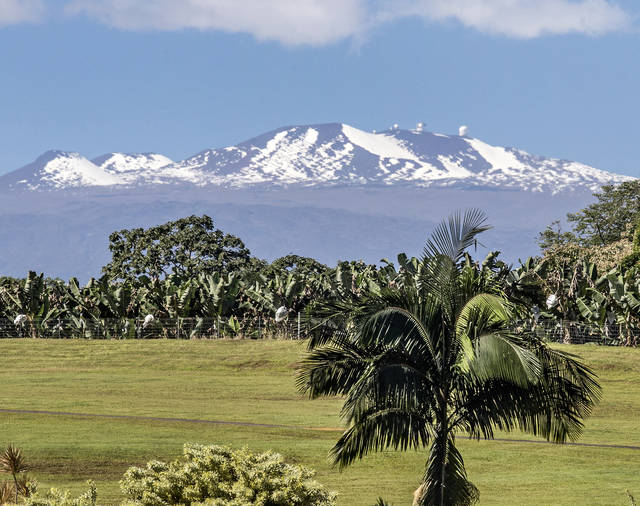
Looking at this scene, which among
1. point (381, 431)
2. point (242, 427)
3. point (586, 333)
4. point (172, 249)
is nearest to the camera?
point (381, 431)

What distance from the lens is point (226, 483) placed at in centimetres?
1207

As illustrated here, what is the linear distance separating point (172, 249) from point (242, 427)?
66952mm

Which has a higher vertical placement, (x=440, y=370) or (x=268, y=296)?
(x=268, y=296)

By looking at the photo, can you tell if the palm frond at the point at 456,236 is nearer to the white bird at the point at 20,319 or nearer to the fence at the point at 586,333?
the fence at the point at 586,333

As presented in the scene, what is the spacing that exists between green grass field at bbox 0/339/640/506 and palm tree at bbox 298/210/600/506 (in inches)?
131

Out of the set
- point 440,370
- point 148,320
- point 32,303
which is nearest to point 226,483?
point 440,370

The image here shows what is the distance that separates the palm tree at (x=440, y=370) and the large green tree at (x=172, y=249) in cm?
7262

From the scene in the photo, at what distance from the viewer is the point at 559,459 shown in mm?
21031

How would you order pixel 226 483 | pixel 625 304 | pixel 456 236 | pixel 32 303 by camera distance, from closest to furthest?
pixel 226 483, pixel 456 236, pixel 625 304, pixel 32 303

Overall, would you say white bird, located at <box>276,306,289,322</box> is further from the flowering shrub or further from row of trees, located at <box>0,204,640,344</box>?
the flowering shrub

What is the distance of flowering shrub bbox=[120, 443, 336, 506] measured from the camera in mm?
11875

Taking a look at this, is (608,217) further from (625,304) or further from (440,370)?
(440,370)

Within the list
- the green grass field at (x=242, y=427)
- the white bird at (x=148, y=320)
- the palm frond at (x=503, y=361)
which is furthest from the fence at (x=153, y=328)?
the palm frond at (x=503, y=361)

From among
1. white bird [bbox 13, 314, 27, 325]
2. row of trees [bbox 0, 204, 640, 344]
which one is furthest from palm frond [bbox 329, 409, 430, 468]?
white bird [bbox 13, 314, 27, 325]
